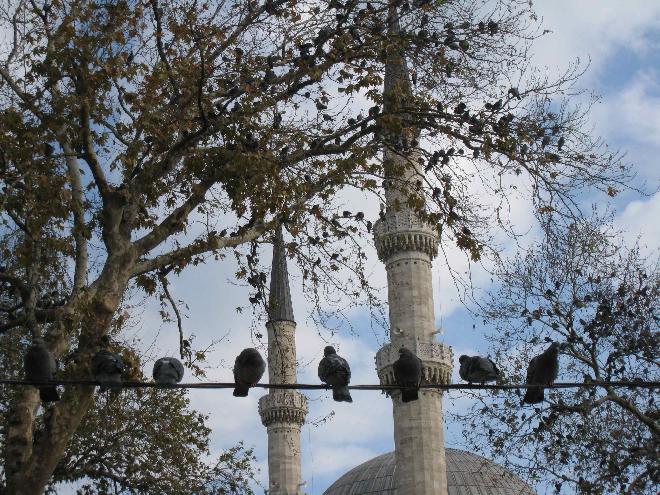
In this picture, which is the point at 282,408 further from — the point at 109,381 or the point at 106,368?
the point at 109,381

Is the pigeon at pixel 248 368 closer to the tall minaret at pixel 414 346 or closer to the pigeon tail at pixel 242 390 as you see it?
the pigeon tail at pixel 242 390

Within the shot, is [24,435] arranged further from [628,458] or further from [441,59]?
[628,458]

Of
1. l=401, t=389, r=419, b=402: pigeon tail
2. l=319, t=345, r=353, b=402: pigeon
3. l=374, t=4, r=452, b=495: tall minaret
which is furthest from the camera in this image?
l=374, t=4, r=452, b=495: tall minaret

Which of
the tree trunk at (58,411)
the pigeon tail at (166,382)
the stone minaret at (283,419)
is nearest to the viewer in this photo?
the pigeon tail at (166,382)

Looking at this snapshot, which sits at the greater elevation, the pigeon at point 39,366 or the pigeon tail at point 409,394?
the pigeon at point 39,366

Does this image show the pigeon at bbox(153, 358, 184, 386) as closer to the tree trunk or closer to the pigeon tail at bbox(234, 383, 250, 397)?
the pigeon tail at bbox(234, 383, 250, 397)

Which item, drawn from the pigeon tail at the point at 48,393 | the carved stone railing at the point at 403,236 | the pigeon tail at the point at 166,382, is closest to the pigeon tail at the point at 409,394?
the pigeon tail at the point at 166,382

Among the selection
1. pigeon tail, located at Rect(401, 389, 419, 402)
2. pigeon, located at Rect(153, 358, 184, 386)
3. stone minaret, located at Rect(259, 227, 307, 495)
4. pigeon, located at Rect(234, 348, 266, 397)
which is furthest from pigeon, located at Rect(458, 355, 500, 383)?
stone minaret, located at Rect(259, 227, 307, 495)

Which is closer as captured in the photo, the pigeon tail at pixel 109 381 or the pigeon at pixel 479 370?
the pigeon tail at pixel 109 381

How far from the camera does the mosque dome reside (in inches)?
1594

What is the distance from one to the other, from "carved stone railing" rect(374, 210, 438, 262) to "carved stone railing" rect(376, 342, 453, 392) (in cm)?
296

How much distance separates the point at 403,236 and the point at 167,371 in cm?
2215

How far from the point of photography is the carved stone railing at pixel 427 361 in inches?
1110

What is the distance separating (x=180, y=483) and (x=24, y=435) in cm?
761
